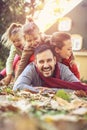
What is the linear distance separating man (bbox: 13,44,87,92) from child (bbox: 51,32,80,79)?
0.30m

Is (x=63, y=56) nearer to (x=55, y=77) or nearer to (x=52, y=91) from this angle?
(x=55, y=77)

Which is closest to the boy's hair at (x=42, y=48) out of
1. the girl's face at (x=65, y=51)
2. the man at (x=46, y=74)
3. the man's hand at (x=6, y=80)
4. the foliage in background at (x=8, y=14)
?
the man at (x=46, y=74)

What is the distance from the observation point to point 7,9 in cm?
826

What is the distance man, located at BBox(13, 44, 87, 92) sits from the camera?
439 centimetres

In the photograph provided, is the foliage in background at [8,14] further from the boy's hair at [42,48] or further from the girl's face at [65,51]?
the boy's hair at [42,48]

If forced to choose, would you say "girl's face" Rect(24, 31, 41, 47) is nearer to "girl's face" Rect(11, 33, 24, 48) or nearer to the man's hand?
"girl's face" Rect(11, 33, 24, 48)

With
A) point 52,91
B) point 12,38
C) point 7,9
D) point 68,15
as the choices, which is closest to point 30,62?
point 12,38

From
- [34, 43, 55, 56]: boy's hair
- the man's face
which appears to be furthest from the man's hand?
the man's face

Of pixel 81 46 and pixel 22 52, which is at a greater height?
pixel 22 52

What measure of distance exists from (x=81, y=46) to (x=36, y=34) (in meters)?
17.7

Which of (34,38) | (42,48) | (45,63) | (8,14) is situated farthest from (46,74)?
(8,14)

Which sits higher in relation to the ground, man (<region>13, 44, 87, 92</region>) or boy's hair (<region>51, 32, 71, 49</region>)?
boy's hair (<region>51, 32, 71, 49</region>)

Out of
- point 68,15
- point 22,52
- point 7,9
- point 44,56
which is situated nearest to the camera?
point 44,56

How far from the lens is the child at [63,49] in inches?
195
